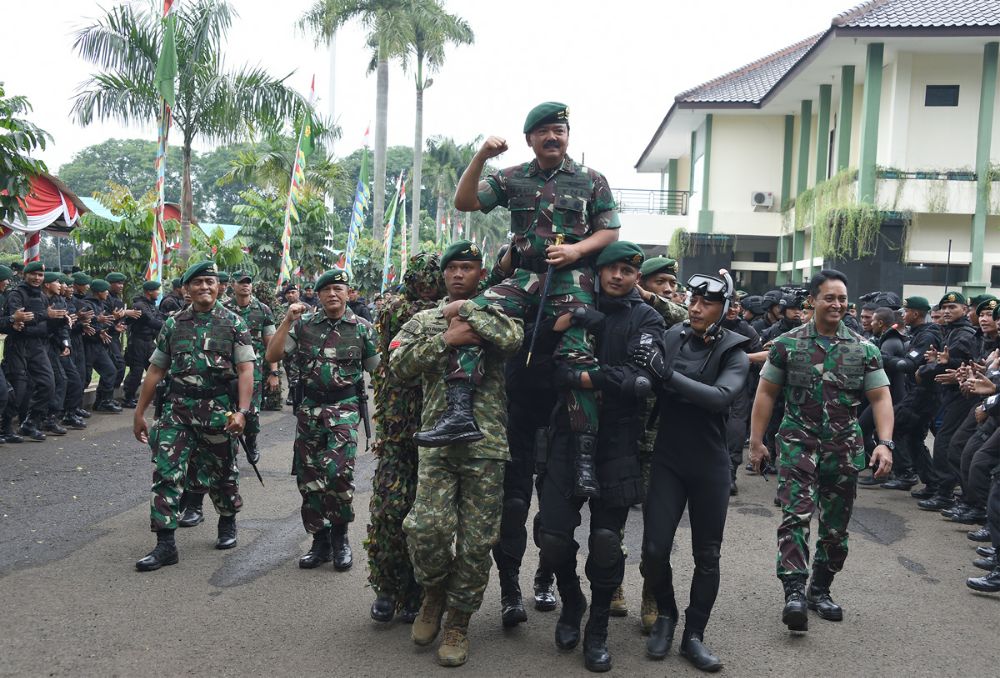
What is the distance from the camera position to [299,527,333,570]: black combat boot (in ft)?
18.7

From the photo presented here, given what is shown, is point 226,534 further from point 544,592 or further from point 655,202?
point 655,202

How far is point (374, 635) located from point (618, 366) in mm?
1990

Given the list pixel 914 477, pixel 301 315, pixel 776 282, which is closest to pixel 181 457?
pixel 301 315

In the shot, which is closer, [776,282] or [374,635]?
[374,635]

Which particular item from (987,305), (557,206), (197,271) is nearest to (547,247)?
(557,206)

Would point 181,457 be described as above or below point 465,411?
below

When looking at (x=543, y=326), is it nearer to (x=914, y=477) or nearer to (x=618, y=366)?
(x=618, y=366)

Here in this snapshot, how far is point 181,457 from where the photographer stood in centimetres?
580

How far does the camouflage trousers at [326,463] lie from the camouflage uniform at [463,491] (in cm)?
142

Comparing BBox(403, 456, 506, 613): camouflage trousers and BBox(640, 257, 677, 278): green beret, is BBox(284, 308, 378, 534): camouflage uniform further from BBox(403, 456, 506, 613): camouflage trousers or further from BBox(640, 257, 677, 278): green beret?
BBox(640, 257, 677, 278): green beret

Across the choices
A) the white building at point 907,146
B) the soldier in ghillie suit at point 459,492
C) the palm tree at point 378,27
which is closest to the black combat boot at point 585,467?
the soldier in ghillie suit at point 459,492

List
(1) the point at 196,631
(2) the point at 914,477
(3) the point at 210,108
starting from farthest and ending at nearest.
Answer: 1. (3) the point at 210,108
2. (2) the point at 914,477
3. (1) the point at 196,631

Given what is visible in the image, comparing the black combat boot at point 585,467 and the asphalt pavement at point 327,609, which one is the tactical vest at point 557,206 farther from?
the asphalt pavement at point 327,609

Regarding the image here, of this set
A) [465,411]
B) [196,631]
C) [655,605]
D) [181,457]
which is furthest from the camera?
[181,457]
